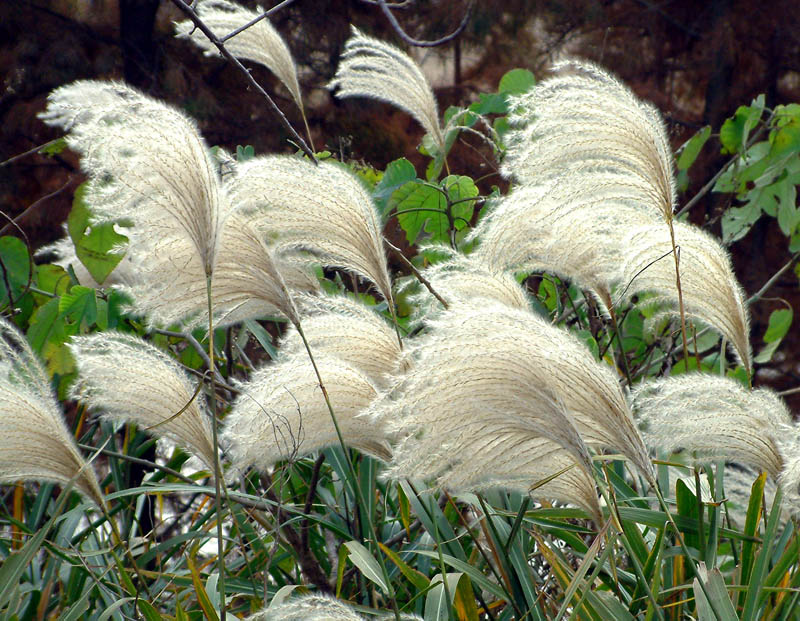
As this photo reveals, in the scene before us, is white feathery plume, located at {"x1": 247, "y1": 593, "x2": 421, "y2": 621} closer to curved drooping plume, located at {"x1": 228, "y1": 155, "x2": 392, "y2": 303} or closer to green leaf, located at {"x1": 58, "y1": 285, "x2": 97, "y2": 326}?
curved drooping plume, located at {"x1": 228, "y1": 155, "x2": 392, "y2": 303}

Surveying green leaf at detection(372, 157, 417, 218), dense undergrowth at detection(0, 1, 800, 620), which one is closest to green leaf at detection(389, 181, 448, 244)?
green leaf at detection(372, 157, 417, 218)

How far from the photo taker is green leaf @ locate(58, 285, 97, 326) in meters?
1.92

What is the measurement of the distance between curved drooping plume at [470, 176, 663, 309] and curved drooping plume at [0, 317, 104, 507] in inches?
33.0

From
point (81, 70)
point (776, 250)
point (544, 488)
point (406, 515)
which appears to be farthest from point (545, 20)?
point (544, 488)

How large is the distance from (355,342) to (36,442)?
56 cm

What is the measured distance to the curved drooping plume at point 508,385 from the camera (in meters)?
1.12

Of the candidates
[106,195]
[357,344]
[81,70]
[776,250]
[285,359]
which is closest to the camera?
[106,195]

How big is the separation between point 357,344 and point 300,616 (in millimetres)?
462

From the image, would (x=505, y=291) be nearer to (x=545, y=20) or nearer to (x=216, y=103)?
(x=216, y=103)

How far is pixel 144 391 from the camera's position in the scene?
1.50m

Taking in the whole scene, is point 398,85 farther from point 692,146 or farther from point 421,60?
point 421,60

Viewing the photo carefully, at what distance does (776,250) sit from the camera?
680 centimetres

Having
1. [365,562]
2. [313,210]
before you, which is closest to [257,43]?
[313,210]

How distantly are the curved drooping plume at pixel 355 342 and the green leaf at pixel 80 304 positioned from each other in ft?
1.94
